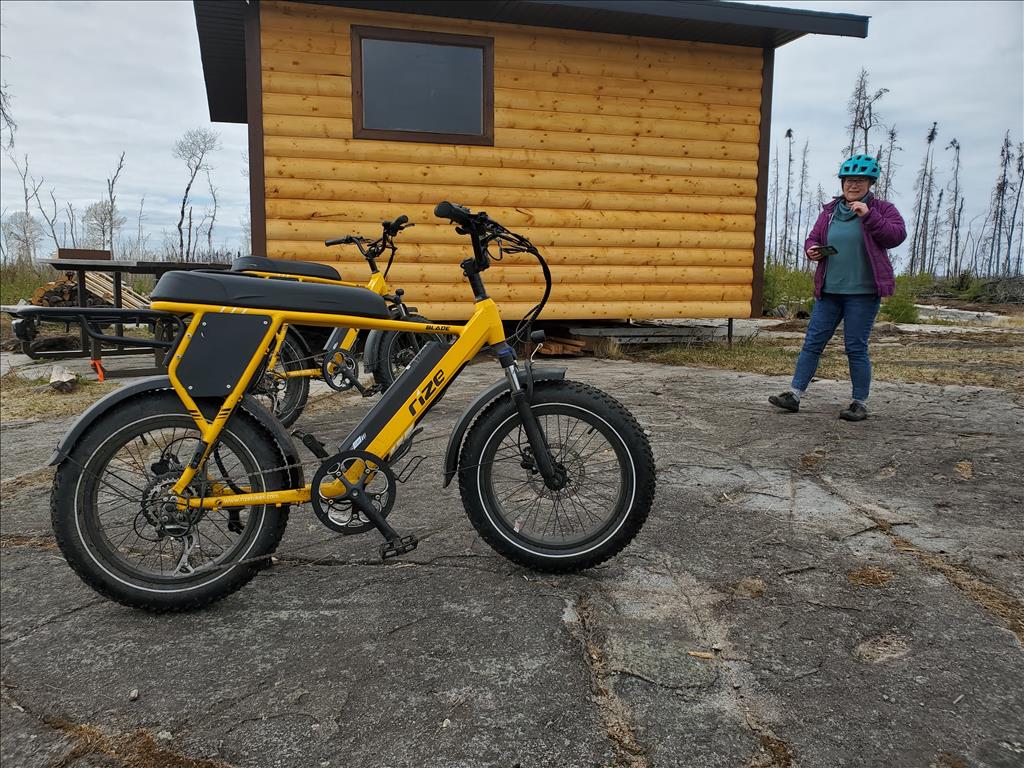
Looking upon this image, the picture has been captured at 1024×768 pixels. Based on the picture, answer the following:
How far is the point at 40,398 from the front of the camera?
5820 millimetres

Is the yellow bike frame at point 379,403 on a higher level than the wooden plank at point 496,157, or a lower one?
lower

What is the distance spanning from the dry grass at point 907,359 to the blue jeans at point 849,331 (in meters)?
1.72

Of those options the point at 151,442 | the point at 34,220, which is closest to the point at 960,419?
the point at 151,442

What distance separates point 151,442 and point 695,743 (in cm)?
179

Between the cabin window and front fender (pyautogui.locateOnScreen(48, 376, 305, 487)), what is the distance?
5.88 m

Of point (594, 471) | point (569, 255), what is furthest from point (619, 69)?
point (594, 471)


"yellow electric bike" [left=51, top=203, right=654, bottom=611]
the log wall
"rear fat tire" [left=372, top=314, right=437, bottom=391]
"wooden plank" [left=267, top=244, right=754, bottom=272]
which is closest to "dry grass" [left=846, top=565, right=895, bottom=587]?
"yellow electric bike" [left=51, top=203, right=654, bottom=611]

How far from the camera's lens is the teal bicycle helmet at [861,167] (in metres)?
4.50

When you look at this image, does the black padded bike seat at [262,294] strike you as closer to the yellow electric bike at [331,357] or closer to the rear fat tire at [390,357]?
the yellow electric bike at [331,357]

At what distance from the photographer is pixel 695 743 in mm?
1528

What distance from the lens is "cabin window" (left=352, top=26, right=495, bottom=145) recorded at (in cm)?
730

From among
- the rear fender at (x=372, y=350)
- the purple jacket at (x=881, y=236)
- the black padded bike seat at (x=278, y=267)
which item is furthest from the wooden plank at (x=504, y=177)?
the purple jacket at (x=881, y=236)

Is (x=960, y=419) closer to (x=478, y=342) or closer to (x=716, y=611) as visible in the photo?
(x=716, y=611)

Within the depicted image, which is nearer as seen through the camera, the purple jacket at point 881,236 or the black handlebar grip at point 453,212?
the black handlebar grip at point 453,212
